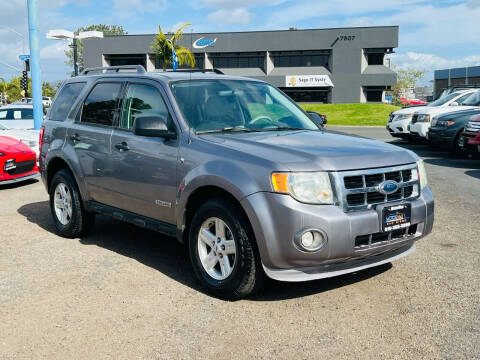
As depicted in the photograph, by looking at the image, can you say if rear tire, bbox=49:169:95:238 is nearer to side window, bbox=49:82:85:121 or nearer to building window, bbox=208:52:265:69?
side window, bbox=49:82:85:121

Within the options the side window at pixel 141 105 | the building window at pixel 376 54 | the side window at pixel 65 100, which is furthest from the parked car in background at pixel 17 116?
the building window at pixel 376 54

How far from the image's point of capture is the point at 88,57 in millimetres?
70125

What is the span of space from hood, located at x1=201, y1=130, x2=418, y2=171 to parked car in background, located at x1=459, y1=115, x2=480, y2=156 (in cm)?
816

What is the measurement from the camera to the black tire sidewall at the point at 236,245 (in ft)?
13.4

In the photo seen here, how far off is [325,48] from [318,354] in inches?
2404

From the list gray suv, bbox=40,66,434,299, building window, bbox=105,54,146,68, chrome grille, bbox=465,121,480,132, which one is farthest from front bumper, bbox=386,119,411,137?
building window, bbox=105,54,146,68

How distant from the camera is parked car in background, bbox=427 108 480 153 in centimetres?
1390

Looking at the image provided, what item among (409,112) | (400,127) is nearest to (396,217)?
(400,127)

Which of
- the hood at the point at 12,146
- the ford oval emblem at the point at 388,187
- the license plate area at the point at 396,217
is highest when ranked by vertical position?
the ford oval emblem at the point at 388,187

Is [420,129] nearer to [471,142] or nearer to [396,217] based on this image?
[471,142]

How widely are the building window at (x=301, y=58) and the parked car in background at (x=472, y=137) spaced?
51.4 m

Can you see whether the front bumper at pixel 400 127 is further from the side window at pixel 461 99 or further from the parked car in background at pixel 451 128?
the parked car in background at pixel 451 128

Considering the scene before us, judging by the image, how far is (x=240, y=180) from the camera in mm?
4094

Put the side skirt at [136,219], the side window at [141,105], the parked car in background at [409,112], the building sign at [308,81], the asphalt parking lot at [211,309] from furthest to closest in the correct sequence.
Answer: the building sign at [308,81] → the parked car in background at [409,112] → the side window at [141,105] → the side skirt at [136,219] → the asphalt parking lot at [211,309]
